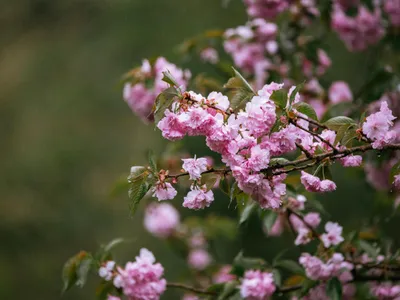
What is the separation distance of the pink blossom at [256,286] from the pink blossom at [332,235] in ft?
0.63

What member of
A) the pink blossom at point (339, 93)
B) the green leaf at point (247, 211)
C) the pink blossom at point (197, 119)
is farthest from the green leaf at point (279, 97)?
the pink blossom at point (339, 93)

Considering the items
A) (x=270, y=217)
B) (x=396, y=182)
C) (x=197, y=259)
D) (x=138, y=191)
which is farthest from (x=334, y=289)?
(x=197, y=259)

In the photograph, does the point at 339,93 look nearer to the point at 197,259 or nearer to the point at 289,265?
the point at 289,265

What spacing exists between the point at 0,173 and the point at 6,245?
831mm

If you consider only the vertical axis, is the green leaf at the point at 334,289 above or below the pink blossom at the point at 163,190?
above

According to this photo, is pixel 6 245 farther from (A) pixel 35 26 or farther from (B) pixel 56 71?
(A) pixel 35 26

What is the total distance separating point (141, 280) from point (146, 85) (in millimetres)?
642

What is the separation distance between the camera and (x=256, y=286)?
202 cm

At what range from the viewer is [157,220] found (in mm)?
3408

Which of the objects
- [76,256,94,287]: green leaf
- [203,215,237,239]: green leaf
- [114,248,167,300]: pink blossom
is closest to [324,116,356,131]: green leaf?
[114,248,167,300]: pink blossom

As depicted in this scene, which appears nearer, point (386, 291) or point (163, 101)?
point (163, 101)

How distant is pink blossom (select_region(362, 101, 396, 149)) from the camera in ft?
4.92

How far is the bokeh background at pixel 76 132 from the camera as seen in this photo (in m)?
7.45

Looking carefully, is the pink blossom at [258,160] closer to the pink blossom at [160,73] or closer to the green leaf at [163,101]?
the green leaf at [163,101]
